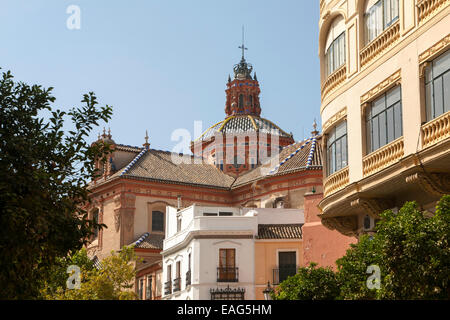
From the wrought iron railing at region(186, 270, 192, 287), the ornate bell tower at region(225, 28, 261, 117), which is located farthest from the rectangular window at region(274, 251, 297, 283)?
the ornate bell tower at region(225, 28, 261, 117)

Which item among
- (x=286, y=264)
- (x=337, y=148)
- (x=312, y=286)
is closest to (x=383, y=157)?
(x=337, y=148)

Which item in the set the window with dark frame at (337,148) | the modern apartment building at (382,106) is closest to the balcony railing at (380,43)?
the modern apartment building at (382,106)

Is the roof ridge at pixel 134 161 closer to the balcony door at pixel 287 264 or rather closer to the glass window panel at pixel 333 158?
the balcony door at pixel 287 264

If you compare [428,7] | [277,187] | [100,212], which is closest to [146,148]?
[100,212]

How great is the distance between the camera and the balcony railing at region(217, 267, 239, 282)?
4741cm

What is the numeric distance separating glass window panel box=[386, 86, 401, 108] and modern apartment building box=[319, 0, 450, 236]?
0.03m

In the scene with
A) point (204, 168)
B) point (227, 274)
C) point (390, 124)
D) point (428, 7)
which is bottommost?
point (227, 274)

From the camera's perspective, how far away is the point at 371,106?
24.7 meters

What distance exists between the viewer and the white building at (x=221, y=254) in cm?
4719

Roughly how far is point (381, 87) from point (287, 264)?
82.6 feet

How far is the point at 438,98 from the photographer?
20.8 metres

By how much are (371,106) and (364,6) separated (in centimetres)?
324

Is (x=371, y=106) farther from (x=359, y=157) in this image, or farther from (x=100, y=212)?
(x=100, y=212)

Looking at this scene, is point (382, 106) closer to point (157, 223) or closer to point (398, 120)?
point (398, 120)
